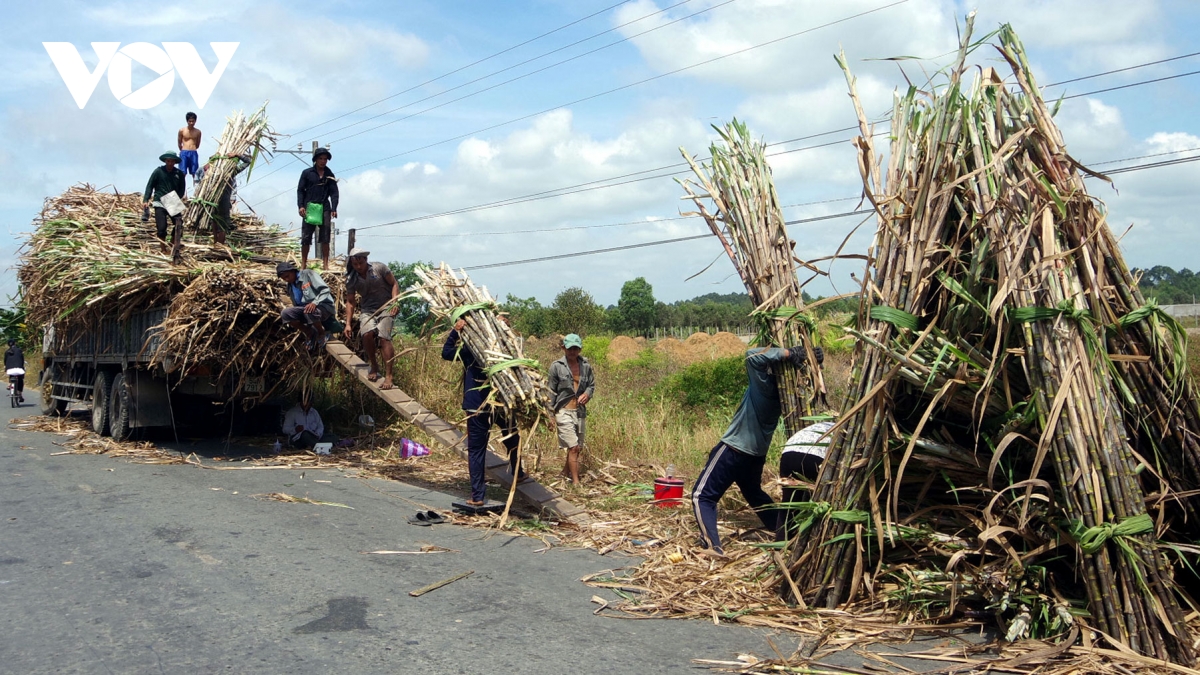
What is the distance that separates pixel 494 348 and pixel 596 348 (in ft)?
55.4

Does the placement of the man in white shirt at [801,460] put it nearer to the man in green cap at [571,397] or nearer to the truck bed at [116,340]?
the man in green cap at [571,397]

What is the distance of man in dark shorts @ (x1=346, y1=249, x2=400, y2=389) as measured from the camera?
9.05m

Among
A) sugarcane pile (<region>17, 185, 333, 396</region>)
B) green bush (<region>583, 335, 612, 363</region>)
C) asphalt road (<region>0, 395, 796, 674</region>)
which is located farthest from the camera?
green bush (<region>583, 335, 612, 363</region>)

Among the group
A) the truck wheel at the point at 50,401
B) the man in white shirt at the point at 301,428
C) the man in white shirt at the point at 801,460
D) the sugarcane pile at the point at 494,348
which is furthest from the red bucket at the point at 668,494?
the truck wheel at the point at 50,401

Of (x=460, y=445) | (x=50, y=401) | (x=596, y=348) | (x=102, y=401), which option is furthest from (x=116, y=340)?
(x=596, y=348)

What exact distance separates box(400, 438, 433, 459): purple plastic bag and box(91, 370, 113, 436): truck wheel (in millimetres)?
4099

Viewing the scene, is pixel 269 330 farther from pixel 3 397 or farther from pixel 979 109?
pixel 3 397

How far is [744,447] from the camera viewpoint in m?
5.66

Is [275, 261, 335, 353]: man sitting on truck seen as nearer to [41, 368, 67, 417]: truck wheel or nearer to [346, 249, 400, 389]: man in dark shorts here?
[346, 249, 400, 389]: man in dark shorts

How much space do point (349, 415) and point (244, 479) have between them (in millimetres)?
3638

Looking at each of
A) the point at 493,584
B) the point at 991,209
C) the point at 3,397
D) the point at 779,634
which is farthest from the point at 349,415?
the point at 3,397

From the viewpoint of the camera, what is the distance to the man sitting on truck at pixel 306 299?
9.34 metres

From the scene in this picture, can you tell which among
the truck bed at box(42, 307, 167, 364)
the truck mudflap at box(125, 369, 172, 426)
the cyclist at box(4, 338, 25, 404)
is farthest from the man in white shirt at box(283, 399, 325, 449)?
the cyclist at box(4, 338, 25, 404)

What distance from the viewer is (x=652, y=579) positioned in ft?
17.0
